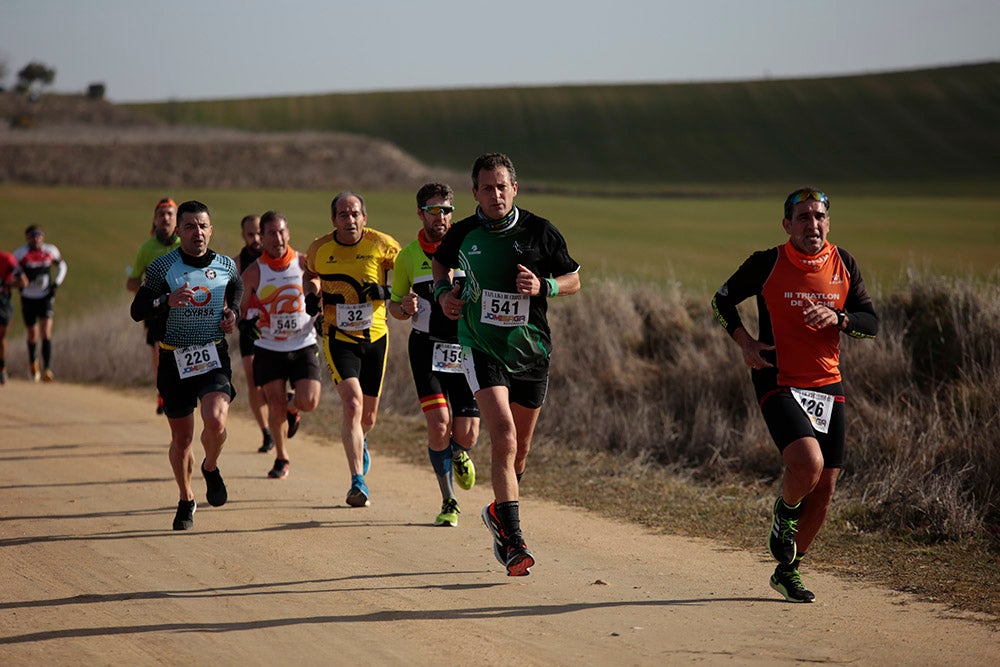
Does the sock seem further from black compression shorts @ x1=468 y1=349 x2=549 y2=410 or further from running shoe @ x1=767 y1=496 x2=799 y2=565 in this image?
running shoe @ x1=767 y1=496 x2=799 y2=565

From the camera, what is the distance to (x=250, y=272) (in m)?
11.1

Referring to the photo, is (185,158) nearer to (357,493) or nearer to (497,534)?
(357,493)

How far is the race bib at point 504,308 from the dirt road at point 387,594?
5.25ft

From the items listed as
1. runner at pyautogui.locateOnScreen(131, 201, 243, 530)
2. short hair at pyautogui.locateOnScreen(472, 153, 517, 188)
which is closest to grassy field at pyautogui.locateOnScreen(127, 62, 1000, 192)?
runner at pyautogui.locateOnScreen(131, 201, 243, 530)

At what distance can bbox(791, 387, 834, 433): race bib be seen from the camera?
6785mm

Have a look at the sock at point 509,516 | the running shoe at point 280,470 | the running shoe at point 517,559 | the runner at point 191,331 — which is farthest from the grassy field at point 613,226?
the running shoe at point 517,559

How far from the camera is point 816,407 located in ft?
22.3

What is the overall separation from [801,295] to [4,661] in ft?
15.0

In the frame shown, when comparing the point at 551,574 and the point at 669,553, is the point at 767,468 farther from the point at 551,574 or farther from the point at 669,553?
the point at 551,574

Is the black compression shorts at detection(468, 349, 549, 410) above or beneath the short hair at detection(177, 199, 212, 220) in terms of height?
beneath

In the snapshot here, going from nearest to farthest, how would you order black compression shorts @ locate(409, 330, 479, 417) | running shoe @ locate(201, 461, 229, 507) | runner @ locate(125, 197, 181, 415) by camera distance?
black compression shorts @ locate(409, 330, 479, 417) < running shoe @ locate(201, 461, 229, 507) < runner @ locate(125, 197, 181, 415)

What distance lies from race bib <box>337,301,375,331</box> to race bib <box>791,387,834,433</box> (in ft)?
13.6

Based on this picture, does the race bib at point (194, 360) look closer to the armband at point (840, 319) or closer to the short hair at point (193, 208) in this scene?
the short hair at point (193, 208)

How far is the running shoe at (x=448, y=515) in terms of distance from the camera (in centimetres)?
909
